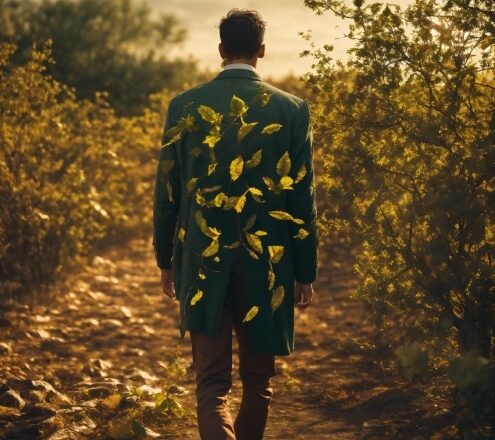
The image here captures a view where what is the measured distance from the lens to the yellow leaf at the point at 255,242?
143 inches

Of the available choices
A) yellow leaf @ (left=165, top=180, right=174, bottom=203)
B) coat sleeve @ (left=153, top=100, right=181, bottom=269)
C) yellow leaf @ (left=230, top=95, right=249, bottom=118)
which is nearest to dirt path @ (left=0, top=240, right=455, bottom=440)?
coat sleeve @ (left=153, top=100, right=181, bottom=269)

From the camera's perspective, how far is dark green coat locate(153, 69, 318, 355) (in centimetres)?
387

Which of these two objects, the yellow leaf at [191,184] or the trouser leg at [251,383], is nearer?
the yellow leaf at [191,184]

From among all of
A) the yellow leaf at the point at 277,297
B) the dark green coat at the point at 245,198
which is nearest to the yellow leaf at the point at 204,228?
the dark green coat at the point at 245,198

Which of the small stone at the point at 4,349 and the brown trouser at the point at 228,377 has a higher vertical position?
the brown trouser at the point at 228,377

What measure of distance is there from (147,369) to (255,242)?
344 cm

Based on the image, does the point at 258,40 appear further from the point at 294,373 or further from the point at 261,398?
the point at 294,373

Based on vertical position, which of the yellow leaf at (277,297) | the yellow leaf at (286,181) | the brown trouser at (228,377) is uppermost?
the yellow leaf at (286,181)

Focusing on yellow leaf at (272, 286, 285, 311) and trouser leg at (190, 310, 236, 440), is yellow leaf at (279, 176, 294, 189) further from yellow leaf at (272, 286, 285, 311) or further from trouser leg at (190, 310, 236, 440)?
trouser leg at (190, 310, 236, 440)

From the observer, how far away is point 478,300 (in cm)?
395

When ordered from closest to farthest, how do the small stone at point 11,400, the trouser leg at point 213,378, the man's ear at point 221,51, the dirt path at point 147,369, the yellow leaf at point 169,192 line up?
the trouser leg at point 213,378 → the yellow leaf at point 169,192 → the man's ear at point 221,51 → the dirt path at point 147,369 → the small stone at point 11,400

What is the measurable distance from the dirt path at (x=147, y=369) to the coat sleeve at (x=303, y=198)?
65 cm

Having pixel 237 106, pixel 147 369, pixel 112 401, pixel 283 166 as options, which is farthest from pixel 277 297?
pixel 147 369

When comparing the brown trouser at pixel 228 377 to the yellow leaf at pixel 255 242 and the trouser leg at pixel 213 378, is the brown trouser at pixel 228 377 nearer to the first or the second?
the trouser leg at pixel 213 378
